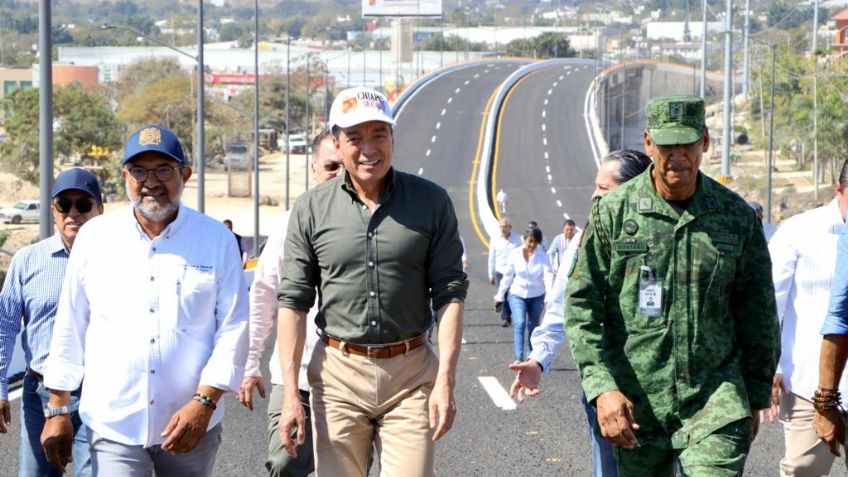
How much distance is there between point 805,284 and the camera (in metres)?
6.39

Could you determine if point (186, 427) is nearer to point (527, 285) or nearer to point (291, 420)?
point (291, 420)

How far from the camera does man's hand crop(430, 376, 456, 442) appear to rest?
5.12m

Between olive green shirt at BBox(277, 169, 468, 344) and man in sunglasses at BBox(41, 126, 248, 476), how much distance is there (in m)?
0.30

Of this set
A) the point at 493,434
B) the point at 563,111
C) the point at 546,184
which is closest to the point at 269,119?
the point at 563,111

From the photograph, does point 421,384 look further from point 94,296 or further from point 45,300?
point 45,300

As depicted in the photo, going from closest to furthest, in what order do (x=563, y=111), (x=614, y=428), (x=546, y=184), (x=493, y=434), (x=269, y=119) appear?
(x=614, y=428) → (x=493, y=434) → (x=546, y=184) → (x=563, y=111) → (x=269, y=119)

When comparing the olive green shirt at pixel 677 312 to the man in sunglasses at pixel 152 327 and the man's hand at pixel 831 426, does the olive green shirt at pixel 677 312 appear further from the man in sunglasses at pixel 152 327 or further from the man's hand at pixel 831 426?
the man in sunglasses at pixel 152 327

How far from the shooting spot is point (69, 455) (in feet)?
19.0

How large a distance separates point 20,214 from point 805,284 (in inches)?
2721

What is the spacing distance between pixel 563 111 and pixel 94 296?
333 feet

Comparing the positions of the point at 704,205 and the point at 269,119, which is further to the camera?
the point at 269,119

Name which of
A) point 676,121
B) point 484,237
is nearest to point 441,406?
point 676,121

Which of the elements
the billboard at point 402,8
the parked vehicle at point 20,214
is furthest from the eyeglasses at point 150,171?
the billboard at point 402,8

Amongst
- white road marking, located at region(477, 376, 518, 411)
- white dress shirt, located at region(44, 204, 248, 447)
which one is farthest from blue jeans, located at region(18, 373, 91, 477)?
white road marking, located at region(477, 376, 518, 411)
